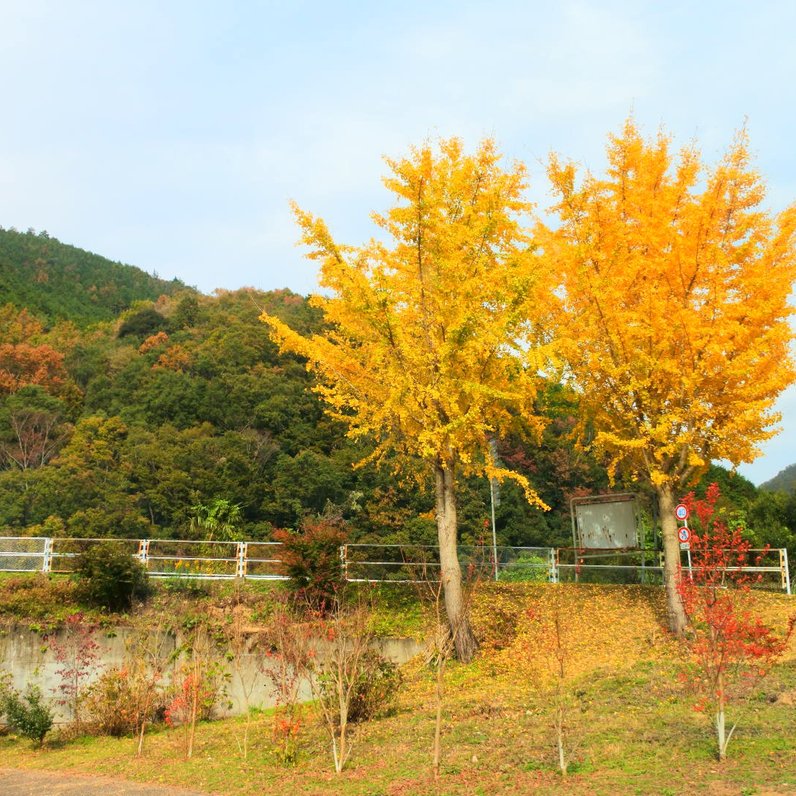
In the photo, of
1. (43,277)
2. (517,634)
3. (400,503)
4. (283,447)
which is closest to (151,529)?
(283,447)

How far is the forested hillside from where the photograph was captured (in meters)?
32.5

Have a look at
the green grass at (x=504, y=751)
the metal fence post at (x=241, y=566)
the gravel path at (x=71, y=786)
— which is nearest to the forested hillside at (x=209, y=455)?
the metal fence post at (x=241, y=566)

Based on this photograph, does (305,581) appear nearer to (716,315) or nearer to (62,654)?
(62,654)

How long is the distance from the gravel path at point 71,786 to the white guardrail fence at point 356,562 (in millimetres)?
6422

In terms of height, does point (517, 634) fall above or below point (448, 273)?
below

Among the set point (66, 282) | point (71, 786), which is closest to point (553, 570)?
point (71, 786)

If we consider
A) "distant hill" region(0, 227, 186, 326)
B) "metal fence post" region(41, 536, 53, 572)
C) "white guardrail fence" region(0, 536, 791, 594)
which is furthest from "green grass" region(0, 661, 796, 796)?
"distant hill" region(0, 227, 186, 326)

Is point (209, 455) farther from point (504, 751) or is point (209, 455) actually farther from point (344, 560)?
point (504, 751)

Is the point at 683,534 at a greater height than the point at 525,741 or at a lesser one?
greater

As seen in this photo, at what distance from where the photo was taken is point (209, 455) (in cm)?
3472

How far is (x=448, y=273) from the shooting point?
13070 millimetres

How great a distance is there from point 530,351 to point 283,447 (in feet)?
85.7

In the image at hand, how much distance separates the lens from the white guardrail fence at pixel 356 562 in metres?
16.0

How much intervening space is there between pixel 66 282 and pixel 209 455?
45.6 meters
